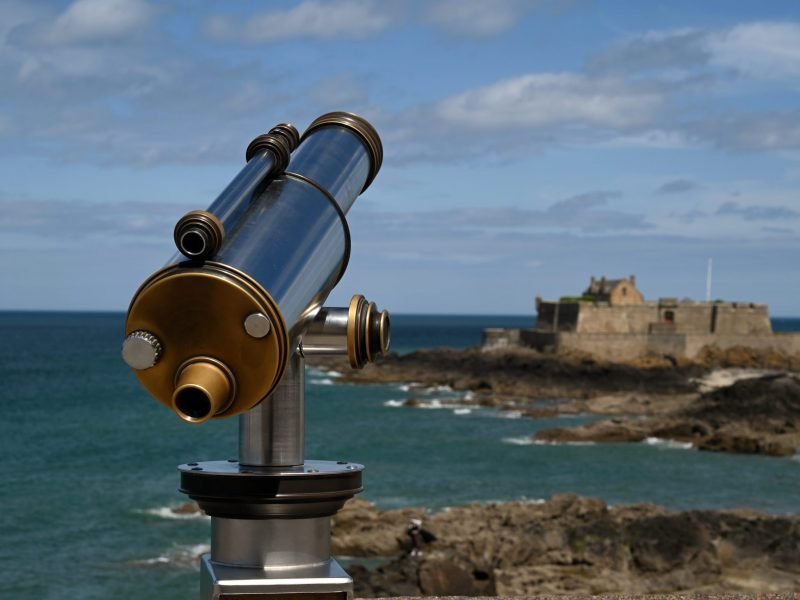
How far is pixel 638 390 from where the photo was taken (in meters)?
53.2

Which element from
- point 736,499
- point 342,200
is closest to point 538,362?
point 736,499

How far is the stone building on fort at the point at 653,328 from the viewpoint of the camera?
59.3 metres

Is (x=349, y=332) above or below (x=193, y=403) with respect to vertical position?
above

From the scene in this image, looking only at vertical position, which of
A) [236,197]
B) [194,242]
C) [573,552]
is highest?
[236,197]

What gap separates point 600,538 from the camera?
688 inches

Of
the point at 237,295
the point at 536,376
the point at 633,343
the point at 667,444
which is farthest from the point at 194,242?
the point at 633,343

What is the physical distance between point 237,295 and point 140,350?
0.68ft

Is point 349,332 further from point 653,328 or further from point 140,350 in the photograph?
point 653,328

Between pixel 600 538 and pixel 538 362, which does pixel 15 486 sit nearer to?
pixel 600 538

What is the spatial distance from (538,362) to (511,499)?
31.3 metres

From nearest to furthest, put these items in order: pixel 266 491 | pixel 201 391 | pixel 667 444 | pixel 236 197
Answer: pixel 201 391
pixel 236 197
pixel 266 491
pixel 667 444

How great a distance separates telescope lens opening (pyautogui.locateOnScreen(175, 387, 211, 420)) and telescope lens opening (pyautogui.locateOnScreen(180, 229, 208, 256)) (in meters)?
0.25

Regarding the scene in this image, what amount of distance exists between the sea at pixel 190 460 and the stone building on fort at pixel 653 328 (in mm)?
8909

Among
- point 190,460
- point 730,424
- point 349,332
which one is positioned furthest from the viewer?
point 730,424
